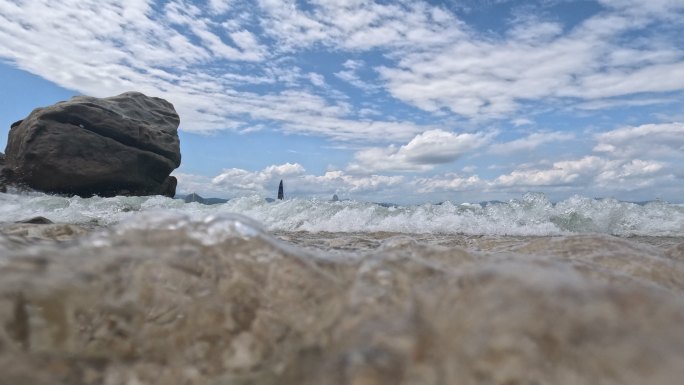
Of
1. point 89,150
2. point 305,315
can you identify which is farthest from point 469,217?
point 89,150

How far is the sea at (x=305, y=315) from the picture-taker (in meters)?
0.95

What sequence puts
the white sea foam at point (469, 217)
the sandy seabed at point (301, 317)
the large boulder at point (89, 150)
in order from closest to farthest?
the sandy seabed at point (301, 317) < the white sea foam at point (469, 217) < the large boulder at point (89, 150)

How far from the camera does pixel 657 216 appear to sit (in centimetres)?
878

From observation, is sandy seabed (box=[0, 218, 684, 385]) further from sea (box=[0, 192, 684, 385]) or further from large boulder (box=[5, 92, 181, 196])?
large boulder (box=[5, 92, 181, 196])

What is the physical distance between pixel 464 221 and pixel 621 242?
604 cm

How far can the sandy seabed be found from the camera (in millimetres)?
949

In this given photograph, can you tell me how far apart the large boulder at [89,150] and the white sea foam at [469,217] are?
17.6 ft

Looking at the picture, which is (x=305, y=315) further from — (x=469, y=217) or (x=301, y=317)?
(x=469, y=217)

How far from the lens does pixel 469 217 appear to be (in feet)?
27.6

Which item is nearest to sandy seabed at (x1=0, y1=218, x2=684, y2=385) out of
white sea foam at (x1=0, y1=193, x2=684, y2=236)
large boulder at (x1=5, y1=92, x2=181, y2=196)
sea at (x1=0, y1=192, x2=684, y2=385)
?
sea at (x1=0, y1=192, x2=684, y2=385)

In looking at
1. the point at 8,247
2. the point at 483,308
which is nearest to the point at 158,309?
the point at 8,247

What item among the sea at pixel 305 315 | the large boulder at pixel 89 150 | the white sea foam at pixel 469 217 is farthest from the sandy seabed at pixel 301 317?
the large boulder at pixel 89 150

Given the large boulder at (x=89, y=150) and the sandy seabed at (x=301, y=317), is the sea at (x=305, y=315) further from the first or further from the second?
the large boulder at (x=89, y=150)

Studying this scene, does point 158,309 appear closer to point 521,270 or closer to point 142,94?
point 521,270
